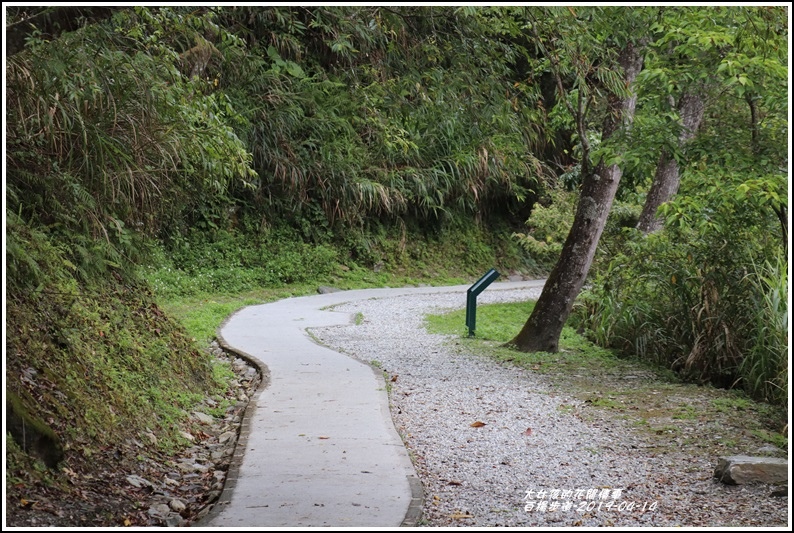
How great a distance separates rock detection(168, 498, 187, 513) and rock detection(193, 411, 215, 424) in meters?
2.10

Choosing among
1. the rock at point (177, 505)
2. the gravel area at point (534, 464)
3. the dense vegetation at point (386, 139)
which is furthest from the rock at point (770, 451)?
the rock at point (177, 505)

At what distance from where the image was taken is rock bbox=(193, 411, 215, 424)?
7.27 meters

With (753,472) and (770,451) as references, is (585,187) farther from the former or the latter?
(753,472)

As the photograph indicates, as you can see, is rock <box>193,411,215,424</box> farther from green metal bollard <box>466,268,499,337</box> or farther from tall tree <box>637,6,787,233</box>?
green metal bollard <box>466,268,499,337</box>

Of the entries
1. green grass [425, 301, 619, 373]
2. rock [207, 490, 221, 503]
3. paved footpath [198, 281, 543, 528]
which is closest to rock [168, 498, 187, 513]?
rock [207, 490, 221, 503]

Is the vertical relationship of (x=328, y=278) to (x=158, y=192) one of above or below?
below

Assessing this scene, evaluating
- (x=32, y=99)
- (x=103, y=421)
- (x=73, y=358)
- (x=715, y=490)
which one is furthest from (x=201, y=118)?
(x=715, y=490)

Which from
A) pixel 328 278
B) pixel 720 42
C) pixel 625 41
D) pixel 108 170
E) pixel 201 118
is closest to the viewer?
pixel 108 170

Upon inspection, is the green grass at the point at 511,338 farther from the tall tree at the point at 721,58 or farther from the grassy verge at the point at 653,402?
the tall tree at the point at 721,58

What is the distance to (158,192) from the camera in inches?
302

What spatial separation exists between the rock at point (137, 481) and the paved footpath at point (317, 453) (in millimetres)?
510

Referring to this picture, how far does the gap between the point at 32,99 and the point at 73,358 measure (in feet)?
6.23

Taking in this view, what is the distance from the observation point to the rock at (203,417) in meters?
7.27

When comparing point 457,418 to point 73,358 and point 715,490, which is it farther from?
point 73,358
